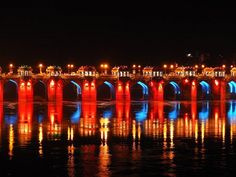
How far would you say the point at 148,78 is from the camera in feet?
335

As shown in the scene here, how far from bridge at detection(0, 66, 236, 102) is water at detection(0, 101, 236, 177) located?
45.8m

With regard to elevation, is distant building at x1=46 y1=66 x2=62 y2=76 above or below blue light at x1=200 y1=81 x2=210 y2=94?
above

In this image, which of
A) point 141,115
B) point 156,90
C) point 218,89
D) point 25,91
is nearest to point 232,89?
point 218,89

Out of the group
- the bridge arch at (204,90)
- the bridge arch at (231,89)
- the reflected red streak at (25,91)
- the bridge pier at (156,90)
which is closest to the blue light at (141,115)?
the reflected red streak at (25,91)

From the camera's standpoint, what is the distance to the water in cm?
2488

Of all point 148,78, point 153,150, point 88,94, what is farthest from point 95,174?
point 148,78

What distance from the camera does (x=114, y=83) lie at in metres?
98.9

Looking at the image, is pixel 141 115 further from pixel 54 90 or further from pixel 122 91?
pixel 122 91

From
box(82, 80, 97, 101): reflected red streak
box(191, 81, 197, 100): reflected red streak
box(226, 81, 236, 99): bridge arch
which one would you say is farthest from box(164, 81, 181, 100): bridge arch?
box(82, 80, 97, 101): reflected red streak

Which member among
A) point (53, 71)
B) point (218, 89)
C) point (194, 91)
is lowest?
point (194, 91)

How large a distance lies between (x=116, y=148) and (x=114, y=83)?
68147mm

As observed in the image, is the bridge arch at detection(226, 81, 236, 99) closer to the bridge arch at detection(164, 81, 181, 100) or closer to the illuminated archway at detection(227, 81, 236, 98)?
the illuminated archway at detection(227, 81, 236, 98)

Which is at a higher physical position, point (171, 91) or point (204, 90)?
point (171, 91)

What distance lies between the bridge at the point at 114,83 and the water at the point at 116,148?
45806 millimetres
